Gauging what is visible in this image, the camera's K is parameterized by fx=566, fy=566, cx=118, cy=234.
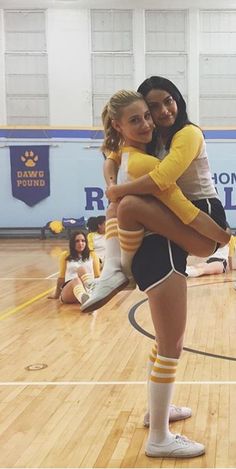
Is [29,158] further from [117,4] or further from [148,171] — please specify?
[148,171]

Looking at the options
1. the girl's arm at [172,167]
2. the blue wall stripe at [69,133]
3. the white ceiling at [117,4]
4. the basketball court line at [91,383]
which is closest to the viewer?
the girl's arm at [172,167]

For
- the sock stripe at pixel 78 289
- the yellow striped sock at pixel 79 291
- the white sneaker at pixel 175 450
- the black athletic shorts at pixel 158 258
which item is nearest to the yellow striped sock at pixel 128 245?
the black athletic shorts at pixel 158 258

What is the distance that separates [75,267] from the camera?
6137 mm

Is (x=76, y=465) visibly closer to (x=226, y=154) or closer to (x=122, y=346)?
(x=122, y=346)

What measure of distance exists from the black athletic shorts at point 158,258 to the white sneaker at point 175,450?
704 mm

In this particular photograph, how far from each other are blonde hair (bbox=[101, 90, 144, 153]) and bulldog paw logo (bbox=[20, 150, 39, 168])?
1125 cm

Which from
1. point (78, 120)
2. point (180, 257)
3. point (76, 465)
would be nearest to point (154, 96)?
point (180, 257)

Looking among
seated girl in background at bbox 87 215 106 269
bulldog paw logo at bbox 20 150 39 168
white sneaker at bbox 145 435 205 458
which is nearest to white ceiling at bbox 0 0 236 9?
bulldog paw logo at bbox 20 150 39 168

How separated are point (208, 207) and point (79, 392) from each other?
5.02 feet

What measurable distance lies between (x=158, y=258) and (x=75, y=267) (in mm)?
3985

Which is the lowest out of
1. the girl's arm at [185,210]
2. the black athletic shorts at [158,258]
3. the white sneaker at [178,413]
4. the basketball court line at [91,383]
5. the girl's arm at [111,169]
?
the basketball court line at [91,383]

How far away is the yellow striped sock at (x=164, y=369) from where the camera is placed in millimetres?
2291

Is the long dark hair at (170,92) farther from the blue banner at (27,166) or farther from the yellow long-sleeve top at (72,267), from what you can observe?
the blue banner at (27,166)

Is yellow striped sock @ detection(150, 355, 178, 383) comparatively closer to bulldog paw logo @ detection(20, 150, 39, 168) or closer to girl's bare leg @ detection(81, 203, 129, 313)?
girl's bare leg @ detection(81, 203, 129, 313)
